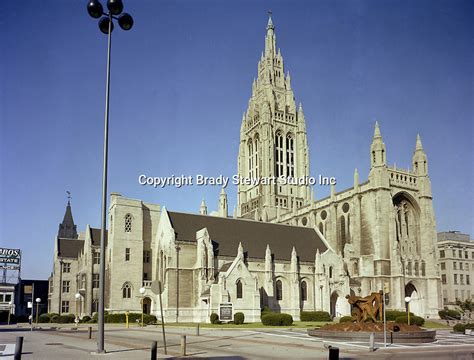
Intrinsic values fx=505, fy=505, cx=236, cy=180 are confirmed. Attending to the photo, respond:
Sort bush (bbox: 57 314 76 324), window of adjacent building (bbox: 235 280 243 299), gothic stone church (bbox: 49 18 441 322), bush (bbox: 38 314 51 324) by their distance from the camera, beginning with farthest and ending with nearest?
bush (bbox: 38 314 51 324) → bush (bbox: 57 314 76 324) → gothic stone church (bbox: 49 18 441 322) → window of adjacent building (bbox: 235 280 243 299)

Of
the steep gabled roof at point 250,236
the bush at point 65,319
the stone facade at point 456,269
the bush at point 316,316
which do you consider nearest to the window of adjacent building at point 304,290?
the steep gabled roof at point 250,236

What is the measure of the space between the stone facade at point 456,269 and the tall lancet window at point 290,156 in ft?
121

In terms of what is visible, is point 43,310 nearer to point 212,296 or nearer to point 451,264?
point 212,296

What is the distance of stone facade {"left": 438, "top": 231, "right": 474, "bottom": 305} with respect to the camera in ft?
349

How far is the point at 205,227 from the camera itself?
2525 inches

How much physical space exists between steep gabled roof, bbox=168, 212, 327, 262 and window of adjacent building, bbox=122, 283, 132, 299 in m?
8.65

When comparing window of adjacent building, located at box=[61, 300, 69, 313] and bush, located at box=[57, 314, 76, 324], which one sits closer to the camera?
bush, located at box=[57, 314, 76, 324]

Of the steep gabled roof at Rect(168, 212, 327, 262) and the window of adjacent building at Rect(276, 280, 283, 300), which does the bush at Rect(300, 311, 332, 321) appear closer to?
the window of adjacent building at Rect(276, 280, 283, 300)

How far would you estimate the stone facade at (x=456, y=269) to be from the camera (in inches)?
4183

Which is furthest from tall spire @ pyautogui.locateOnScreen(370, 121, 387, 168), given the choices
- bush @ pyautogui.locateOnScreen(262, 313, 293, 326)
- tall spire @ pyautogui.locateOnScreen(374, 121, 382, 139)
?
bush @ pyautogui.locateOnScreen(262, 313, 293, 326)

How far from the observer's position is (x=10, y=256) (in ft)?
268

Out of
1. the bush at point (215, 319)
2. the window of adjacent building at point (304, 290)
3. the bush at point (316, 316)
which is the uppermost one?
the window of adjacent building at point (304, 290)

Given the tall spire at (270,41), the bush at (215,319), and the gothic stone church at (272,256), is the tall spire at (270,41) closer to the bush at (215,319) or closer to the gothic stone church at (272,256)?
the gothic stone church at (272,256)

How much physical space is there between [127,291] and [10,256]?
3099 cm
